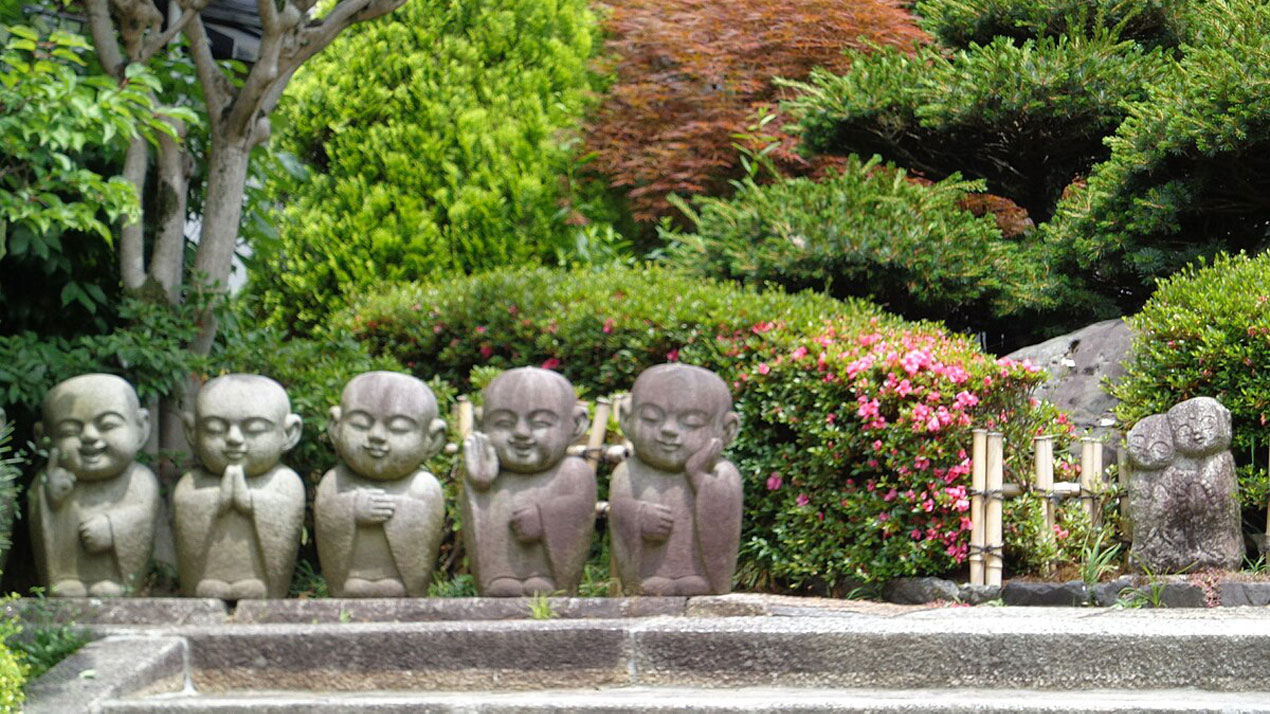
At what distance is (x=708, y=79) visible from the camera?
11203mm

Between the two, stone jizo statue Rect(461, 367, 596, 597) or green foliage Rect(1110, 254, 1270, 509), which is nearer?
stone jizo statue Rect(461, 367, 596, 597)

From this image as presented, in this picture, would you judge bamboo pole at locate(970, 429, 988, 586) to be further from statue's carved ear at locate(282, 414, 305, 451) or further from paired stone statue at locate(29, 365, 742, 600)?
statue's carved ear at locate(282, 414, 305, 451)

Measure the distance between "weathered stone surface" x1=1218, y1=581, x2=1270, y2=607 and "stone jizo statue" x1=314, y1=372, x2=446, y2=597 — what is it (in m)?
3.14

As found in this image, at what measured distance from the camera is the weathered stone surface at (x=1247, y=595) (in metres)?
5.92

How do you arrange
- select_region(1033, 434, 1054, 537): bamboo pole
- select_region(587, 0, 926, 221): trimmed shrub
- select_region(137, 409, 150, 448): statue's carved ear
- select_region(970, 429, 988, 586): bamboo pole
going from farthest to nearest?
select_region(587, 0, 926, 221): trimmed shrub → select_region(1033, 434, 1054, 537): bamboo pole → select_region(970, 429, 988, 586): bamboo pole → select_region(137, 409, 150, 448): statue's carved ear

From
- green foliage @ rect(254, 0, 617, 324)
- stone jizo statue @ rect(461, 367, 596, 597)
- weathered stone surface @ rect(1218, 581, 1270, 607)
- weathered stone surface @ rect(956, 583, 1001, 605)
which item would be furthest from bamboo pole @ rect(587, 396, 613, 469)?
green foliage @ rect(254, 0, 617, 324)

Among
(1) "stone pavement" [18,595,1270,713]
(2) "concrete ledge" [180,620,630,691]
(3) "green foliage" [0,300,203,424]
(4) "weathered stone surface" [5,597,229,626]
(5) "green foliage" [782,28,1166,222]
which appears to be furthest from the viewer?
(5) "green foliage" [782,28,1166,222]

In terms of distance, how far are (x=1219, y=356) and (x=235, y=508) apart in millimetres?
4250

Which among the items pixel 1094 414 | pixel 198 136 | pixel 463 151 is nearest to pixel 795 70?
pixel 463 151

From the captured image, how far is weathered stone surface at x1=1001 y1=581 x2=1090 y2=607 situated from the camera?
6109mm

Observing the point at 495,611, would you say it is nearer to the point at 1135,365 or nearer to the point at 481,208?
the point at 1135,365

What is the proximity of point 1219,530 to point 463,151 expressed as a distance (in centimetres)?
613

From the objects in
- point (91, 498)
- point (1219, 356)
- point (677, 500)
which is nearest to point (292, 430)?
point (91, 498)

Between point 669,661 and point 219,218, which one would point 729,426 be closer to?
point 669,661
